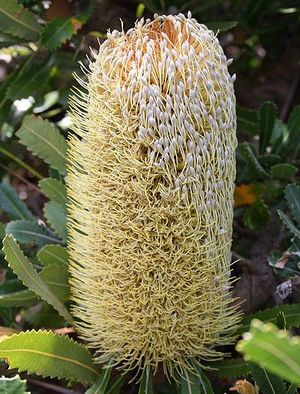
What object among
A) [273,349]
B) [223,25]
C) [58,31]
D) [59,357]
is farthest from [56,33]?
[273,349]

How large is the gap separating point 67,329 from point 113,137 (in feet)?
1.53

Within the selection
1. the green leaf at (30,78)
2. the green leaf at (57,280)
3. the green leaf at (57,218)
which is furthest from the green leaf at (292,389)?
the green leaf at (30,78)

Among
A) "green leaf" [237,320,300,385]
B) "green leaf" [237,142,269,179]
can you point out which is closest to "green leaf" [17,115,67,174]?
"green leaf" [237,142,269,179]

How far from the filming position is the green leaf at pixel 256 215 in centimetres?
165

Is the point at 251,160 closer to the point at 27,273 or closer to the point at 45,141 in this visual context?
the point at 45,141

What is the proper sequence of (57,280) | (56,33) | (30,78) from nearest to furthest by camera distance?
(57,280)
(56,33)
(30,78)

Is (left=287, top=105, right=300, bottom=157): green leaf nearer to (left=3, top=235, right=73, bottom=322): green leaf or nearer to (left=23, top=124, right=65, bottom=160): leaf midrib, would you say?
(left=23, top=124, right=65, bottom=160): leaf midrib

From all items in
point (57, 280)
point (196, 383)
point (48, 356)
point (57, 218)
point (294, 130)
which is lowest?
point (196, 383)

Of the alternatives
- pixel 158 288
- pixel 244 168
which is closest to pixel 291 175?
pixel 244 168

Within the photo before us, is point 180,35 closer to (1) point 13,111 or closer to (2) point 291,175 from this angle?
(2) point 291,175

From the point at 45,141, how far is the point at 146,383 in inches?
22.4

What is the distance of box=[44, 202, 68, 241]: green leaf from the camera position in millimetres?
1568

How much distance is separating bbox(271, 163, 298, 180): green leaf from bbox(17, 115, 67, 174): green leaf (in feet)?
1.59

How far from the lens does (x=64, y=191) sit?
5.16 ft
